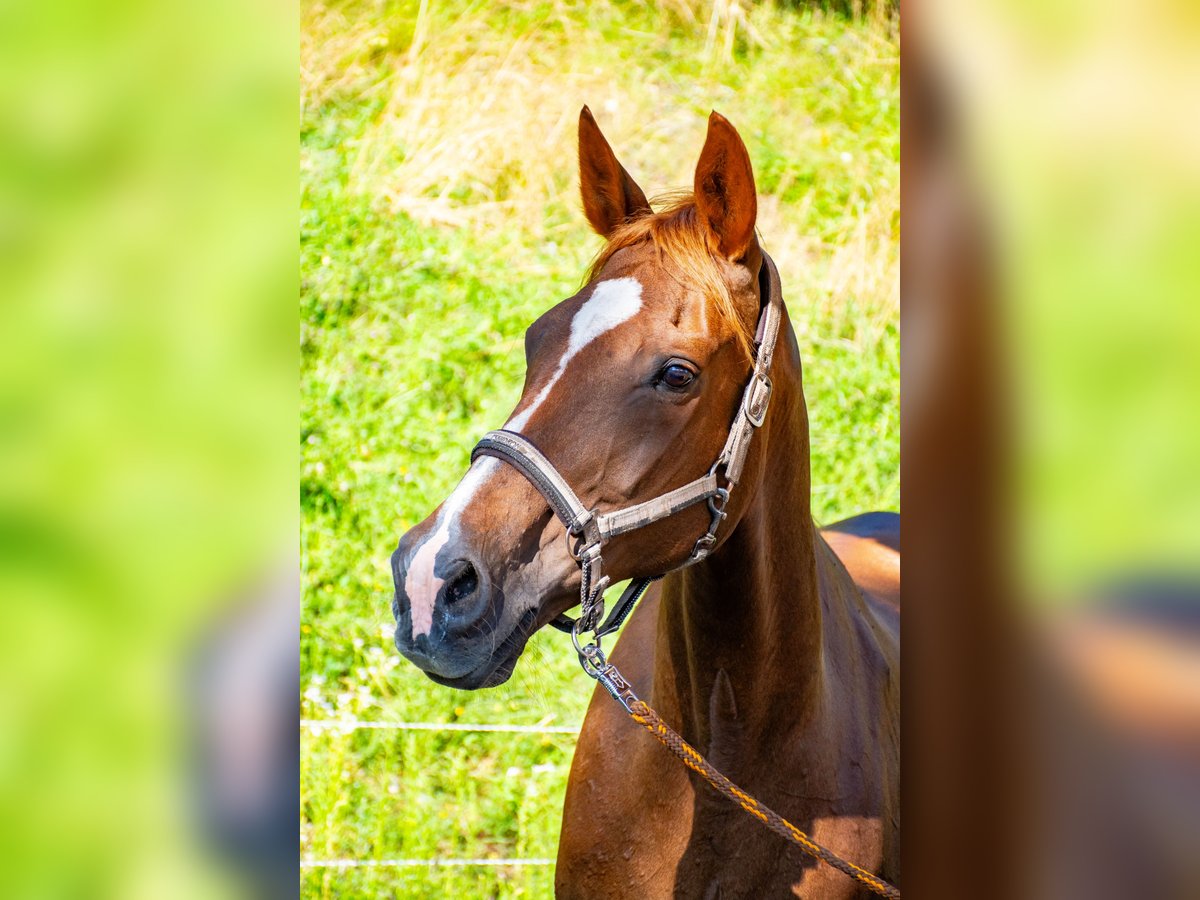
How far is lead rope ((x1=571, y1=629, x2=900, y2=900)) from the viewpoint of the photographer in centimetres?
179

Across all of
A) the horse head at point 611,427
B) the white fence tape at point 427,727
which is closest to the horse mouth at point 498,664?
the horse head at point 611,427

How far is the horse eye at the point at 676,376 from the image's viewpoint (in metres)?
1.75

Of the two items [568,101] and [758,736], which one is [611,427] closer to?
[758,736]

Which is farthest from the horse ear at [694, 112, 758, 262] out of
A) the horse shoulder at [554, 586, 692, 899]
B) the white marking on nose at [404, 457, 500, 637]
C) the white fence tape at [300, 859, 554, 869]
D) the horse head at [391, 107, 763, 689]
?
the white fence tape at [300, 859, 554, 869]

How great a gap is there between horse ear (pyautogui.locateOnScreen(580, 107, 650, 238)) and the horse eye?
411mm

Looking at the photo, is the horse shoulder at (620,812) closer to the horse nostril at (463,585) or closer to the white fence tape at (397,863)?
the white fence tape at (397,863)

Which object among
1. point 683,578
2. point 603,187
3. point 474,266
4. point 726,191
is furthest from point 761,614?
point 474,266

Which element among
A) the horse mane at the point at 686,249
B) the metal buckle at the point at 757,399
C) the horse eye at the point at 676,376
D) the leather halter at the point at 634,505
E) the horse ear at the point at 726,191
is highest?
the horse ear at the point at 726,191

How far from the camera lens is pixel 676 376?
1.75 meters

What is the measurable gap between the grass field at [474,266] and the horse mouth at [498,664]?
0.99 m

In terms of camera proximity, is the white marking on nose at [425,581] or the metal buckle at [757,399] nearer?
the white marking on nose at [425,581]

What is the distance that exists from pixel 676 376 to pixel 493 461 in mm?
343
